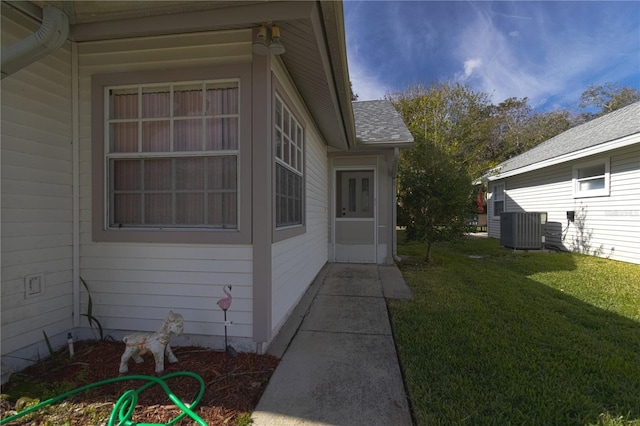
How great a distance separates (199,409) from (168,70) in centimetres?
280

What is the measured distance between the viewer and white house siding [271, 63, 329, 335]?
3238mm

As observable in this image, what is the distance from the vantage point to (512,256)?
8641 millimetres

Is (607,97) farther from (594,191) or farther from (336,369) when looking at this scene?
(336,369)

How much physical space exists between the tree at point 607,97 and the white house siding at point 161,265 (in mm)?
31974

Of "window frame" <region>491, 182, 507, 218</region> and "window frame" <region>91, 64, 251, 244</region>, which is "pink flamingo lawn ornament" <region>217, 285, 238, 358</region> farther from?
"window frame" <region>491, 182, 507, 218</region>

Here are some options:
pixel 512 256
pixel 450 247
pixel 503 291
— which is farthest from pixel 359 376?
pixel 450 247

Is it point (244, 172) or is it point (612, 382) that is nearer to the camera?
point (612, 382)

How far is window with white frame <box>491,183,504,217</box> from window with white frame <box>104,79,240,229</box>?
13.7 meters

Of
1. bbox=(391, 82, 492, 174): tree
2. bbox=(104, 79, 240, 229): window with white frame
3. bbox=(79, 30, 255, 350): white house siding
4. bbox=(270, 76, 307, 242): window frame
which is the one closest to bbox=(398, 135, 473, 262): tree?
bbox=(270, 76, 307, 242): window frame

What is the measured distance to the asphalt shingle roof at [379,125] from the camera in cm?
679

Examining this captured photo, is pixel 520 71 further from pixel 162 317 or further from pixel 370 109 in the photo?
pixel 162 317

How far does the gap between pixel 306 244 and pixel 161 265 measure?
231 centimetres

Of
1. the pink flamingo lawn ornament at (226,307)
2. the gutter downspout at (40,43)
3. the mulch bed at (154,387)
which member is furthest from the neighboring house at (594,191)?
the gutter downspout at (40,43)

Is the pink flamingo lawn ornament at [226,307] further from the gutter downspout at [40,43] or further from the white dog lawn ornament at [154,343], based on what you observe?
the gutter downspout at [40,43]
